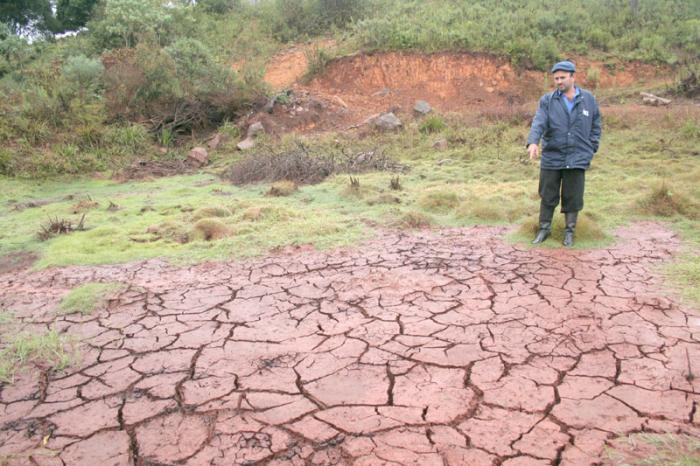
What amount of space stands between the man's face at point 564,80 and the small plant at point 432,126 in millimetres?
6842

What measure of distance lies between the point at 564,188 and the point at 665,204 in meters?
1.70

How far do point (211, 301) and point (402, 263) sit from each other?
1.59 metres

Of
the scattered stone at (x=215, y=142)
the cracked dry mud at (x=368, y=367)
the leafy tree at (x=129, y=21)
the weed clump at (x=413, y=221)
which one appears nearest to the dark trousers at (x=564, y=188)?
the cracked dry mud at (x=368, y=367)

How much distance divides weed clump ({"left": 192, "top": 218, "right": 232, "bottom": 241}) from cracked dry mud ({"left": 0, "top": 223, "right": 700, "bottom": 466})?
1.04 m

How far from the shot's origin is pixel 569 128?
4.59 metres

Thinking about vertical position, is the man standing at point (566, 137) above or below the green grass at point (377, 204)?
above

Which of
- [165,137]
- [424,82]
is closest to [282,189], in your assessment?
[165,137]

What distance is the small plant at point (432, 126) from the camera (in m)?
11.4

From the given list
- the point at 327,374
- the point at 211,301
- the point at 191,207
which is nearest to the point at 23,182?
the point at 191,207

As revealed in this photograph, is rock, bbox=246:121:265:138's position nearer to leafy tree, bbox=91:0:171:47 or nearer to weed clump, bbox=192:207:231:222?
weed clump, bbox=192:207:231:222

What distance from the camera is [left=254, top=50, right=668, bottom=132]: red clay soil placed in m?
14.5

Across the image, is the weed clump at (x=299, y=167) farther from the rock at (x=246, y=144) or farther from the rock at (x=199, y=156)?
Answer: the rock at (x=246, y=144)

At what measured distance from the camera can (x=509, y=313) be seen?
3.46 meters

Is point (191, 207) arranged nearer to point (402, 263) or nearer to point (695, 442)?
point (402, 263)
